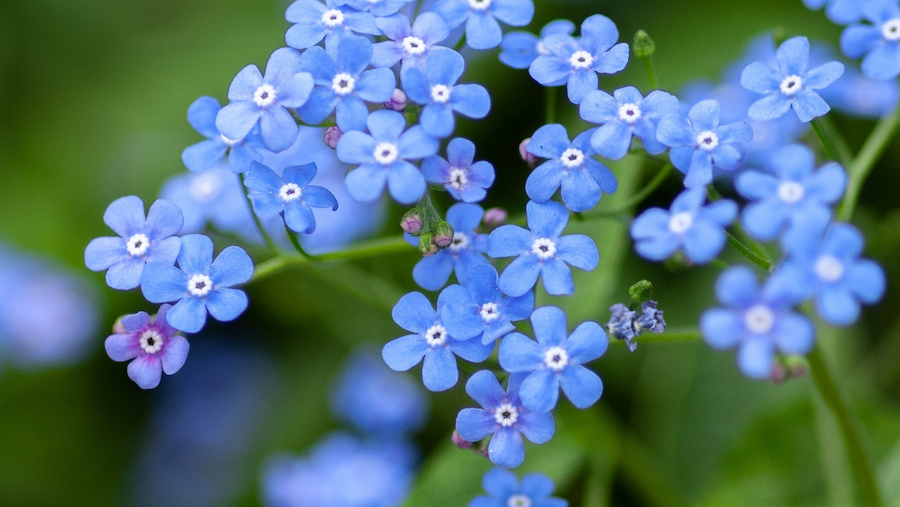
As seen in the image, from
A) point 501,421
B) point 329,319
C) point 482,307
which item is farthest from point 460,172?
point 329,319

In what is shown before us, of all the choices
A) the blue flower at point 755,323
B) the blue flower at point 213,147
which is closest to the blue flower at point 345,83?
the blue flower at point 213,147

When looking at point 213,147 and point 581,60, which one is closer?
point 581,60

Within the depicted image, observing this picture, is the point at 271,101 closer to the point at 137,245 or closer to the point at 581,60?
the point at 137,245

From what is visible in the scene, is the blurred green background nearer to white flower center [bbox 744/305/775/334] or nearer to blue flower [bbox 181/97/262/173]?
blue flower [bbox 181/97/262/173]

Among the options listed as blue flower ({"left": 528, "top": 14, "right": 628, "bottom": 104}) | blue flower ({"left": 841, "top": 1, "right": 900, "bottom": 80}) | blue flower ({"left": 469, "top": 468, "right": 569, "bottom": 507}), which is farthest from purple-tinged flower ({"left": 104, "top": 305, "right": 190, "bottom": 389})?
blue flower ({"left": 841, "top": 1, "right": 900, "bottom": 80})

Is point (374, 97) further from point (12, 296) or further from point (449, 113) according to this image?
point (12, 296)
